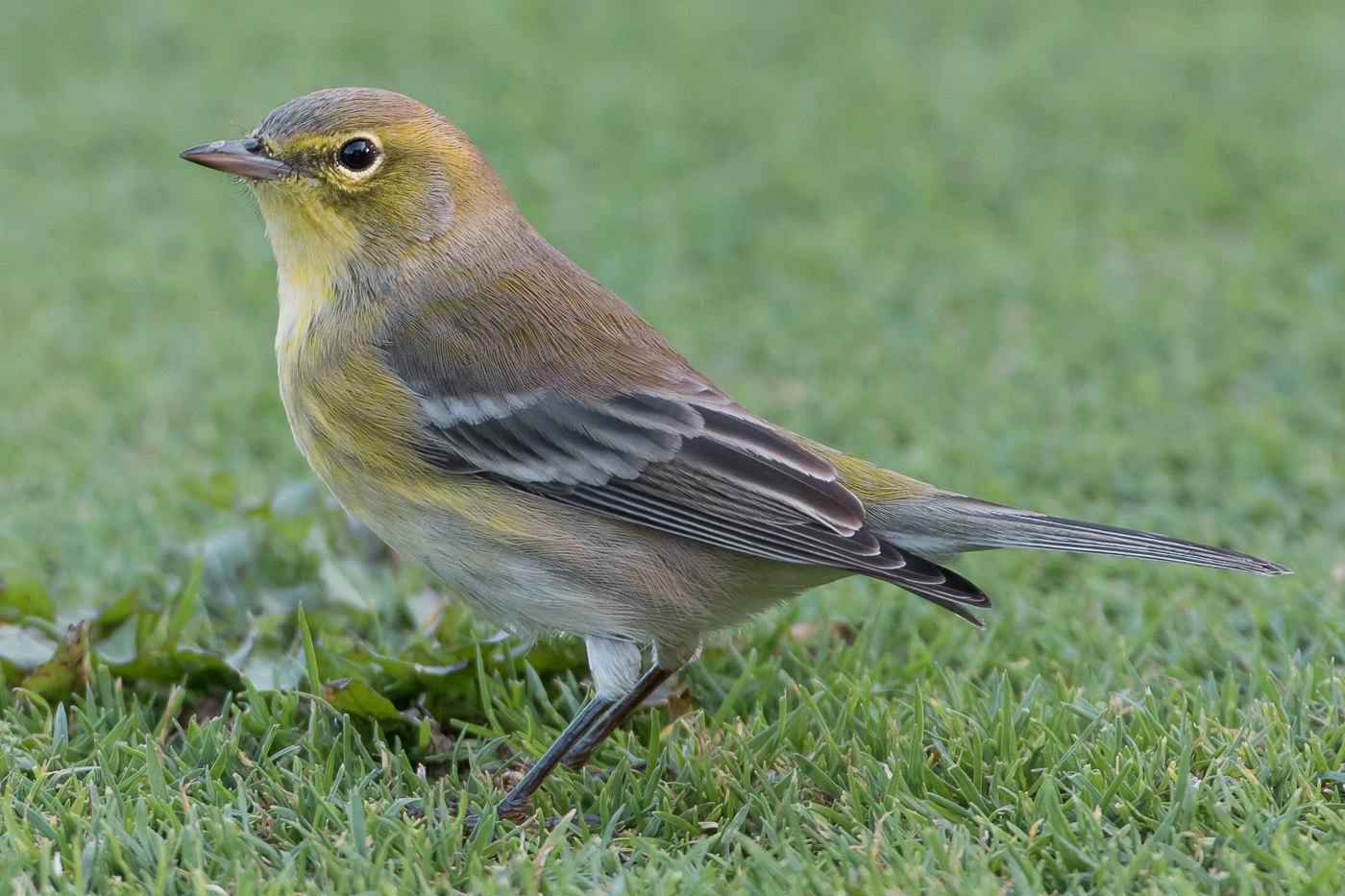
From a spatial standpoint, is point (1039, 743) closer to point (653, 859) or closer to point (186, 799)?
point (653, 859)

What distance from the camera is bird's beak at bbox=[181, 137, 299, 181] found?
145 inches

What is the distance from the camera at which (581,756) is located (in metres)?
3.71

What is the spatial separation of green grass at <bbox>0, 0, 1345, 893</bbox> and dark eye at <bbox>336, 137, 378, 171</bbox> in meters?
1.38

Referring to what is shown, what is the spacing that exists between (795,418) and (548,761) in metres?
2.89

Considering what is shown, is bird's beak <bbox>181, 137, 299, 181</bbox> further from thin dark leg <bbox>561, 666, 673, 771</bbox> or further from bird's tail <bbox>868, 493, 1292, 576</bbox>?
bird's tail <bbox>868, 493, 1292, 576</bbox>

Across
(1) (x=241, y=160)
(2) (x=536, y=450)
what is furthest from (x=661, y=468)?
(1) (x=241, y=160)

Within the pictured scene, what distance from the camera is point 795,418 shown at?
613 cm

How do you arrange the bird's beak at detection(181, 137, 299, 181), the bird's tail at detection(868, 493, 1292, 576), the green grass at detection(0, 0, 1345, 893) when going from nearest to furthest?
the green grass at detection(0, 0, 1345, 893), the bird's tail at detection(868, 493, 1292, 576), the bird's beak at detection(181, 137, 299, 181)

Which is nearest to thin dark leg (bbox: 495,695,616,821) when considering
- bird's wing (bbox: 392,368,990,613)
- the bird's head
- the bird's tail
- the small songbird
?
the small songbird

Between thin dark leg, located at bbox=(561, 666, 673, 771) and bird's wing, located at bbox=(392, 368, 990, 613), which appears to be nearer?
bird's wing, located at bbox=(392, 368, 990, 613)

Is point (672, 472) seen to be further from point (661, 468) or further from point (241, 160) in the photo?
point (241, 160)

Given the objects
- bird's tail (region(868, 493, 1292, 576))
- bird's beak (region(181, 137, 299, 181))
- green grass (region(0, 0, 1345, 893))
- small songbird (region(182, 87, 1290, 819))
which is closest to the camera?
green grass (region(0, 0, 1345, 893))

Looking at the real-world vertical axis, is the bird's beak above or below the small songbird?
above

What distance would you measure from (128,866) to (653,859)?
3.86 feet
